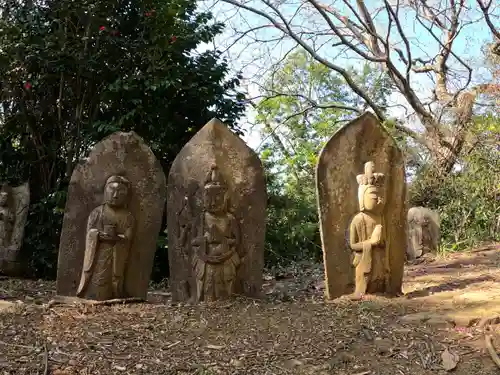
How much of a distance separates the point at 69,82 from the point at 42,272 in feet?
10.5

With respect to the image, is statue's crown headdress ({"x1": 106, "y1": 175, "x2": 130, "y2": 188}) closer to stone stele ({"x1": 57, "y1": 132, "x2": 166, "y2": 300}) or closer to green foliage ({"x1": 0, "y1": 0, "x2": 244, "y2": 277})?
stone stele ({"x1": 57, "y1": 132, "x2": 166, "y2": 300})

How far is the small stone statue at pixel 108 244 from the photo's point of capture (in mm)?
4949

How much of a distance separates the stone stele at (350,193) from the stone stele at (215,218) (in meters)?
0.62

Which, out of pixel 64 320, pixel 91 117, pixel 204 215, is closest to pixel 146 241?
pixel 204 215

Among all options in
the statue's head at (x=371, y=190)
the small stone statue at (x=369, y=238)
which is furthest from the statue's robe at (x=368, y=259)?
the statue's head at (x=371, y=190)

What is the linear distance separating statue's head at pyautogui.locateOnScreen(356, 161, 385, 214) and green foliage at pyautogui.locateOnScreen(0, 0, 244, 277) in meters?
3.93

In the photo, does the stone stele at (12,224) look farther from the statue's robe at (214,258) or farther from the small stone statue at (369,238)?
the small stone statue at (369,238)

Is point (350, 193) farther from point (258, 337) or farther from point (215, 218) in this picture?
point (258, 337)

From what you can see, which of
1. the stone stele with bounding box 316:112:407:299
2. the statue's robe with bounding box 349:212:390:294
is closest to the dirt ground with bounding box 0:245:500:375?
the statue's robe with bounding box 349:212:390:294

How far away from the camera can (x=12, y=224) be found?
8.57m

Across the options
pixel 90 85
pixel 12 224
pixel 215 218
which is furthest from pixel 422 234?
pixel 12 224

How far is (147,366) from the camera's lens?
11.2ft

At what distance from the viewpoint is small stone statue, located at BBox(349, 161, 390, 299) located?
5070mm

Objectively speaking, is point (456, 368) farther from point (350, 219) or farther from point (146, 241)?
point (146, 241)
